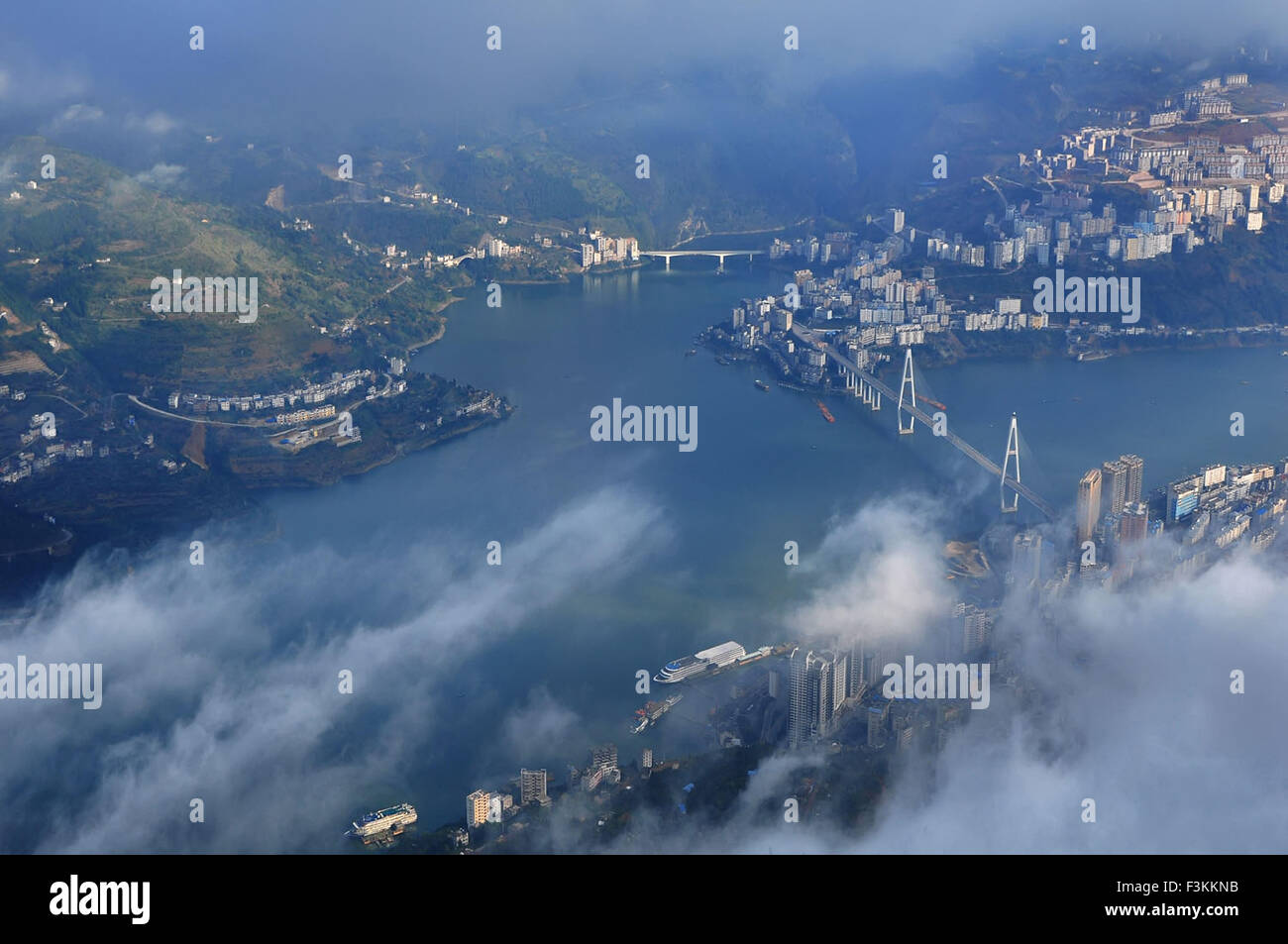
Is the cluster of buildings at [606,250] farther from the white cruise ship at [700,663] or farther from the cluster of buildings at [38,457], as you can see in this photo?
the white cruise ship at [700,663]

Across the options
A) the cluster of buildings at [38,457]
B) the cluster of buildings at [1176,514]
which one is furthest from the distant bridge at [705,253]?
the cluster of buildings at [1176,514]

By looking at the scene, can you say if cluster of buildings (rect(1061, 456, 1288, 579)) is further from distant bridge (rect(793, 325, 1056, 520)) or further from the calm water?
the calm water

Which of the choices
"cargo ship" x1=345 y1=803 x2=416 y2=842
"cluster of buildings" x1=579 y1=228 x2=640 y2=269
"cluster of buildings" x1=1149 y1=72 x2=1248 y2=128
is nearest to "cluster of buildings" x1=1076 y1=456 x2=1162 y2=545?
"cargo ship" x1=345 y1=803 x2=416 y2=842

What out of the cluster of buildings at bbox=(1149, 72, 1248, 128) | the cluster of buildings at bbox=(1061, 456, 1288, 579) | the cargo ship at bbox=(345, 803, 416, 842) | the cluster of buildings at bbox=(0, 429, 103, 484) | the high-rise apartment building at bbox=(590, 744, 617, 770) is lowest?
the cargo ship at bbox=(345, 803, 416, 842)

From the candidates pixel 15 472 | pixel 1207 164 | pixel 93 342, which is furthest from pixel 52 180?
pixel 1207 164

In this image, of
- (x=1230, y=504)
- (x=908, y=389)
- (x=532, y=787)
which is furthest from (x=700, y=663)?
(x=908, y=389)

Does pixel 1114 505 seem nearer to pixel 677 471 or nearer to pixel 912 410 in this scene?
pixel 912 410
